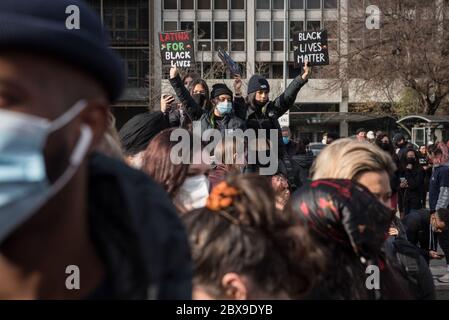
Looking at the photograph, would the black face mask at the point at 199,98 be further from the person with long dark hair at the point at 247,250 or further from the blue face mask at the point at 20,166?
the blue face mask at the point at 20,166

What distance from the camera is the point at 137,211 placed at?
121cm

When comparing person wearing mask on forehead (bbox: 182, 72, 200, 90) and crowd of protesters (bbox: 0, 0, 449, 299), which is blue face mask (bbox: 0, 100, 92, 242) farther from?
person wearing mask on forehead (bbox: 182, 72, 200, 90)

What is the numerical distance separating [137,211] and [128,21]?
5295cm

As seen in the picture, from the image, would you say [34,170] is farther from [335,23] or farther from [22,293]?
[335,23]

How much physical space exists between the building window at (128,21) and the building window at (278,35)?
871cm

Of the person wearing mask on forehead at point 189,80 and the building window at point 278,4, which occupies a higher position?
the building window at point 278,4

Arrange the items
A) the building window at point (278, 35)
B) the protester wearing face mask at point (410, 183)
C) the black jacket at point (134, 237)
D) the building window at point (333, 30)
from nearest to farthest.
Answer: the black jacket at point (134, 237) → the protester wearing face mask at point (410, 183) → the building window at point (333, 30) → the building window at point (278, 35)

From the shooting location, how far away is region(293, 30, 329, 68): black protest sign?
12055 millimetres

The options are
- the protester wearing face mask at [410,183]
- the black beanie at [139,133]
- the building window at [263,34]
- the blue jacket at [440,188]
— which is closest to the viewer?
the black beanie at [139,133]

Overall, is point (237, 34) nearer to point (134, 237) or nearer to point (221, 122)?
point (221, 122)

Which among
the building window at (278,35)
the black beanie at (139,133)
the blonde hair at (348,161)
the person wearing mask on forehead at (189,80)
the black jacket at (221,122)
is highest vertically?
the building window at (278,35)

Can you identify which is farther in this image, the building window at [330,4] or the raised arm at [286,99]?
the building window at [330,4]

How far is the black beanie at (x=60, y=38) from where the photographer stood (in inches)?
40.7

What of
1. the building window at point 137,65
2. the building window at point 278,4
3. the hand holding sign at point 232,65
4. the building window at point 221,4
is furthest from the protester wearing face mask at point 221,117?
the building window at point 278,4
